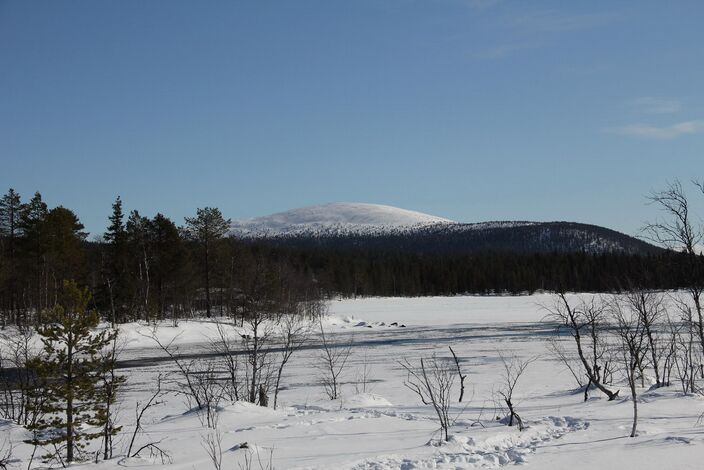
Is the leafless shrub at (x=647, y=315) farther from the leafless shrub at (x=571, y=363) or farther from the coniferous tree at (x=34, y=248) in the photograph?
the coniferous tree at (x=34, y=248)

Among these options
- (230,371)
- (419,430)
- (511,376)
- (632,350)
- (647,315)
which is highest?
(647,315)

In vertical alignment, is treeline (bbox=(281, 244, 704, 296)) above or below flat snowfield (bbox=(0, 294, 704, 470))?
above

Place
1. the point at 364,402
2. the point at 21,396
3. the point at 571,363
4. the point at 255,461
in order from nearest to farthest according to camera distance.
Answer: the point at 255,461, the point at 364,402, the point at 21,396, the point at 571,363

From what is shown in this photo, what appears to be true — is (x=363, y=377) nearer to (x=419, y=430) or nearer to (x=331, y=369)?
(x=331, y=369)

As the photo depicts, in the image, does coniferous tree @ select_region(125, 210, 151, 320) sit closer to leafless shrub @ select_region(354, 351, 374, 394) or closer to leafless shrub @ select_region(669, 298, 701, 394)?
leafless shrub @ select_region(354, 351, 374, 394)

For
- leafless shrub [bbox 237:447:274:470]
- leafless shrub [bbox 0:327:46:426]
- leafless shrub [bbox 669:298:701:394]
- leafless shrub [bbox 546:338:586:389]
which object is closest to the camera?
leafless shrub [bbox 237:447:274:470]

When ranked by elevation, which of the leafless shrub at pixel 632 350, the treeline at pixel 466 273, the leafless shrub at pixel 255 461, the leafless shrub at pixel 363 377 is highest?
the treeline at pixel 466 273

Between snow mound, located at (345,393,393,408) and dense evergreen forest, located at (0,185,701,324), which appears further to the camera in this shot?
dense evergreen forest, located at (0,185,701,324)

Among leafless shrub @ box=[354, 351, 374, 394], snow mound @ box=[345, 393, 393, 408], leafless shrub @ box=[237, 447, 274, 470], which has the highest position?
leafless shrub @ box=[237, 447, 274, 470]

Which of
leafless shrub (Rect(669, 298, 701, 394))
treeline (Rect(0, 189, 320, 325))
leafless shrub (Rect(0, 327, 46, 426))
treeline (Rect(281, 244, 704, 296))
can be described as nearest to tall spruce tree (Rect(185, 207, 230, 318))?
treeline (Rect(0, 189, 320, 325))

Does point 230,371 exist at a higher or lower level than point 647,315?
lower

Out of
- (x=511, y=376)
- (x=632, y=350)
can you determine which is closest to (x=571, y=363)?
(x=511, y=376)

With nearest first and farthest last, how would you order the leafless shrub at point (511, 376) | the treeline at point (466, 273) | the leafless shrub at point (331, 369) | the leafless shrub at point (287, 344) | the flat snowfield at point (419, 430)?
1. the flat snowfield at point (419, 430)
2. the leafless shrub at point (511, 376)
3. the leafless shrub at point (287, 344)
4. the leafless shrub at point (331, 369)
5. the treeline at point (466, 273)

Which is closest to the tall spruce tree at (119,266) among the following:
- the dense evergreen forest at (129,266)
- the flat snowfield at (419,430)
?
the dense evergreen forest at (129,266)
